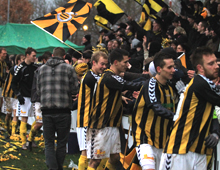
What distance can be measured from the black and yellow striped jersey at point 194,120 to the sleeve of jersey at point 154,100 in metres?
0.36

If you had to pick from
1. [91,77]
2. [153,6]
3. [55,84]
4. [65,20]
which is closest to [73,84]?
[55,84]

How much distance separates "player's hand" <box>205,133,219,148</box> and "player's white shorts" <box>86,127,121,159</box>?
229cm

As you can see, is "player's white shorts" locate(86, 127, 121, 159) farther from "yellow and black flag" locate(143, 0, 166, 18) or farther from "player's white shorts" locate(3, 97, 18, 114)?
"player's white shorts" locate(3, 97, 18, 114)

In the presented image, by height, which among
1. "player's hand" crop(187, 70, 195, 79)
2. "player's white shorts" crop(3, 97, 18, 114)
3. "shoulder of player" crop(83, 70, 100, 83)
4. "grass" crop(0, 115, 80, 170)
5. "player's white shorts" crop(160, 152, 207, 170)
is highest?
"player's hand" crop(187, 70, 195, 79)

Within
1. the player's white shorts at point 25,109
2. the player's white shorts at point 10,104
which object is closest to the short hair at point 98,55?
the player's white shorts at point 25,109

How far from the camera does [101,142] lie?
6.09m

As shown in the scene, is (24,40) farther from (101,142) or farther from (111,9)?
(101,142)

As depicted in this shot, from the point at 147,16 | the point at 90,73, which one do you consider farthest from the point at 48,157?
the point at 147,16

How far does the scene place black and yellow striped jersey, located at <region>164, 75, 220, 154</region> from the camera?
4.23 metres

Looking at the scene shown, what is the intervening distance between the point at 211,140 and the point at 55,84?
3390 mm

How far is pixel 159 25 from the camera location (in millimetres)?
11078

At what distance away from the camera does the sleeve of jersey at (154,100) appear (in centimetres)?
468

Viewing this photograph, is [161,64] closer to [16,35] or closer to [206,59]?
[206,59]

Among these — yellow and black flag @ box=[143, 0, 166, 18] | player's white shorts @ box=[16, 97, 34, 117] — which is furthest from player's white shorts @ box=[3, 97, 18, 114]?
yellow and black flag @ box=[143, 0, 166, 18]
